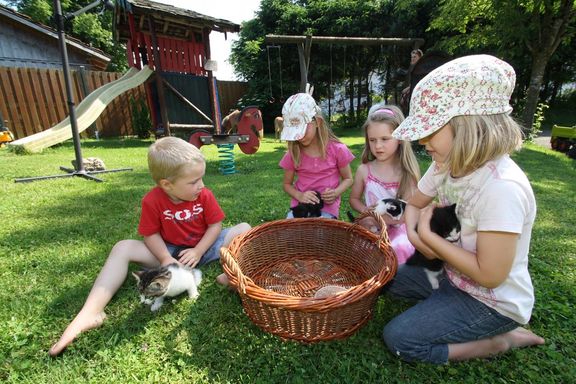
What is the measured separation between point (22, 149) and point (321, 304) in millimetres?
7245

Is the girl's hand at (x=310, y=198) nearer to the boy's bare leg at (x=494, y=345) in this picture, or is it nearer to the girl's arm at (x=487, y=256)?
the girl's arm at (x=487, y=256)

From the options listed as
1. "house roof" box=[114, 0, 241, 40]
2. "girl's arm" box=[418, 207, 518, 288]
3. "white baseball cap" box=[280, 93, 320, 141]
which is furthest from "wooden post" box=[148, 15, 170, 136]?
"girl's arm" box=[418, 207, 518, 288]

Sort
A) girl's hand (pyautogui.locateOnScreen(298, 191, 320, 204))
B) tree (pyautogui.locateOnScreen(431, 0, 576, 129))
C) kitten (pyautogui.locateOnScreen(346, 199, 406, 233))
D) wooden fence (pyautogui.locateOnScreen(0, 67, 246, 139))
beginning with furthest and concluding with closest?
wooden fence (pyautogui.locateOnScreen(0, 67, 246, 139))
tree (pyautogui.locateOnScreen(431, 0, 576, 129))
girl's hand (pyautogui.locateOnScreen(298, 191, 320, 204))
kitten (pyautogui.locateOnScreen(346, 199, 406, 233))

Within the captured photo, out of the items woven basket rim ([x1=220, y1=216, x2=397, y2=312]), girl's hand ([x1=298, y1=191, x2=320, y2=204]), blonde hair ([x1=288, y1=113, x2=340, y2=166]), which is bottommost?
woven basket rim ([x1=220, y1=216, x2=397, y2=312])

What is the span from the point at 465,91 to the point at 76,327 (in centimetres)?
199

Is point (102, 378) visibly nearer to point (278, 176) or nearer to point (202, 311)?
point (202, 311)

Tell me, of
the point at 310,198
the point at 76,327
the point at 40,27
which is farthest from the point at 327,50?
the point at 76,327

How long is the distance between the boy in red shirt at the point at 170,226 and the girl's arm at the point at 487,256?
1.26 m

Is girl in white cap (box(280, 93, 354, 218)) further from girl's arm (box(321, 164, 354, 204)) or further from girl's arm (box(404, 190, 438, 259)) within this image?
girl's arm (box(404, 190, 438, 259))

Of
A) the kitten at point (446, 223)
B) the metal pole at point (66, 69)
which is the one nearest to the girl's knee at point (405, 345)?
the kitten at point (446, 223)

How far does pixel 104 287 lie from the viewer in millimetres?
1730

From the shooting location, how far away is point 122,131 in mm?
9914

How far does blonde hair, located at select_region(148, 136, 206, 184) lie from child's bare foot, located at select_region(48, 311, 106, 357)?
2.62ft

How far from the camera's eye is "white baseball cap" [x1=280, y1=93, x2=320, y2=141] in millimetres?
2289
